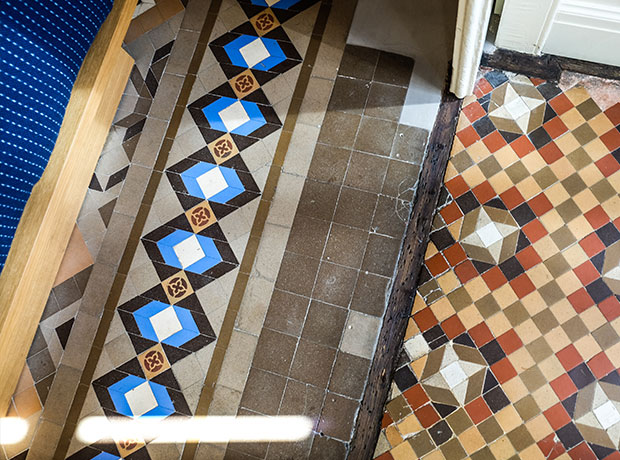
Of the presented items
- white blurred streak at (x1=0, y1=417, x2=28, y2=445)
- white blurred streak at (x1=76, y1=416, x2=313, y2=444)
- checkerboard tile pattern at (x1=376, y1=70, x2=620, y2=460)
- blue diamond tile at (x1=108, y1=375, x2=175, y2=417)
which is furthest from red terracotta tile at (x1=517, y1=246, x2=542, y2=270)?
white blurred streak at (x1=0, y1=417, x2=28, y2=445)

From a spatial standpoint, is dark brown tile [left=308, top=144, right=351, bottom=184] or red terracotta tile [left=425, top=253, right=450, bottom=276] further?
dark brown tile [left=308, top=144, right=351, bottom=184]

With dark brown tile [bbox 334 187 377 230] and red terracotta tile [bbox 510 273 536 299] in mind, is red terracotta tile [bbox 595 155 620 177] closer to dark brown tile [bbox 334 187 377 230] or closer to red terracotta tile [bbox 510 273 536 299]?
red terracotta tile [bbox 510 273 536 299]

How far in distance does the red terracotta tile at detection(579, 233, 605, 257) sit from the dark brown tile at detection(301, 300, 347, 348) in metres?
1.13

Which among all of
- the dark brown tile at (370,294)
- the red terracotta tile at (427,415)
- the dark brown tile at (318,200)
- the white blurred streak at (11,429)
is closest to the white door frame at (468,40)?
the dark brown tile at (318,200)

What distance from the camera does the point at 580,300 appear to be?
8.04ft

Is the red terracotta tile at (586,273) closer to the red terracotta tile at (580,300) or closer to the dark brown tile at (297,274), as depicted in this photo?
the red terracotta tile at (580,300)

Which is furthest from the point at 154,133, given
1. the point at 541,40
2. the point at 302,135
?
the point at 541,40

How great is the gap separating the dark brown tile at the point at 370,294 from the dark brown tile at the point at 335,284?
33mm

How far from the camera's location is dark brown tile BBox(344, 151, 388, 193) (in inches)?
106

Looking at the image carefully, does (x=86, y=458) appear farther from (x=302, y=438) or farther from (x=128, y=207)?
(x=128, y=207)

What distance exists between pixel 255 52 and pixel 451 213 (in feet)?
4.45

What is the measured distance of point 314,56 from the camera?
288cm

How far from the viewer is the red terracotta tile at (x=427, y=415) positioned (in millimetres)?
2441

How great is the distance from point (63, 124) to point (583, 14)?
2378 millimetres
